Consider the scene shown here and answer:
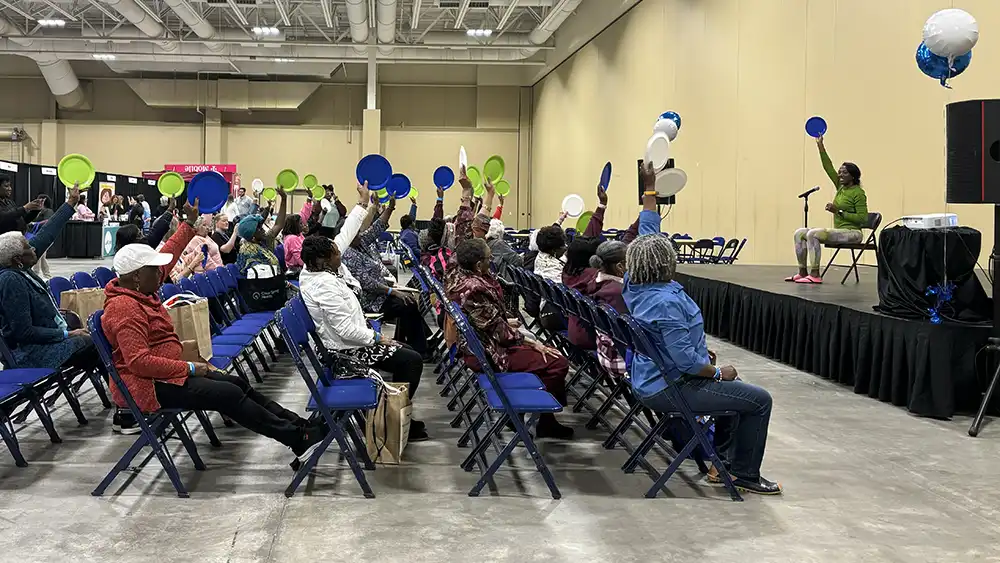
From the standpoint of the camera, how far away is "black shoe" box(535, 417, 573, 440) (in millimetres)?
4621

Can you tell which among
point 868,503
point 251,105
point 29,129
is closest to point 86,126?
point 29,129

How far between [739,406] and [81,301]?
12.2 feet

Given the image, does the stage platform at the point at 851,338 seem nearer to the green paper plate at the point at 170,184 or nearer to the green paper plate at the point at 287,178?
the green paper plate at the point at 287,178

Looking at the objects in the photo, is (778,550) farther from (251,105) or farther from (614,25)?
(251,105)

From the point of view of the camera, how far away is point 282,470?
13.1ft

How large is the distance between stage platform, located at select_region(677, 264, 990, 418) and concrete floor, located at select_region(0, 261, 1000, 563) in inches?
21.5

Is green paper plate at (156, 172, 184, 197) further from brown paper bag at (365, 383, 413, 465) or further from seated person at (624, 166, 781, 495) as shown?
seated person at (624, 166, 781, 495)

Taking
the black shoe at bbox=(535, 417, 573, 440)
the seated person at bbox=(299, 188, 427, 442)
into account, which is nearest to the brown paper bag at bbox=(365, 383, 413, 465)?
the seated person at bbox=(299, 188, 427, 442)

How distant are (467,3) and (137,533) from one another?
676 inches

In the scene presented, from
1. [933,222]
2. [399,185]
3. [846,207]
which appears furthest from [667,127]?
[933,222]

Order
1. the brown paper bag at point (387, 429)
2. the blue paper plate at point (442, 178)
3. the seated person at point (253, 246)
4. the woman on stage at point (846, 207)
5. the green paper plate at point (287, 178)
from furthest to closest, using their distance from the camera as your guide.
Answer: the green paper plate at point (287, 178), the blue paper plate at point (442, 178), the woman on stage at point (846, 207), the seated person at point (253, 246), the brown paper bag at point (387, 429)

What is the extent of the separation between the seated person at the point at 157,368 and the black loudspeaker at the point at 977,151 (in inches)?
149

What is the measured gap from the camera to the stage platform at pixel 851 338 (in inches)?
201

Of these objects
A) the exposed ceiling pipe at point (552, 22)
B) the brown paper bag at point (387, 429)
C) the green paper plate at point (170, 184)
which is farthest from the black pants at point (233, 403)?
the exposed ceiling pipe at point (552, 22)
